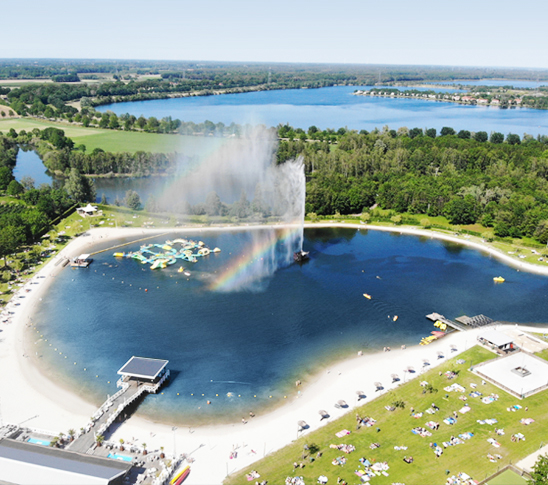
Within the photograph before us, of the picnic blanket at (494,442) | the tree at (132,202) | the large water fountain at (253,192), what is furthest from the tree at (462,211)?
the tree at (132,202)

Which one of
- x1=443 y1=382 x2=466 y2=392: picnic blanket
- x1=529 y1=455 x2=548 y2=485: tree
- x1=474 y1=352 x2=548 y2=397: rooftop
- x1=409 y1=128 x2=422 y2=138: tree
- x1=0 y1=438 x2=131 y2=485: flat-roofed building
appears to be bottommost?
x1=443 y1=382 x2=466 y2=392: picnic blanket

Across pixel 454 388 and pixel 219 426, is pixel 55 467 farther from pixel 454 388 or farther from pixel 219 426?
pixel 454 388

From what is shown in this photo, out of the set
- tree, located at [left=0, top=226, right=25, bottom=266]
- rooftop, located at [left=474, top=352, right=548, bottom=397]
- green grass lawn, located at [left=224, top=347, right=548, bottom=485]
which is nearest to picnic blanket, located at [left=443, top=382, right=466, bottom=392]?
green grass lawn, located at [left=224, top=347, right=548, bottom=485]

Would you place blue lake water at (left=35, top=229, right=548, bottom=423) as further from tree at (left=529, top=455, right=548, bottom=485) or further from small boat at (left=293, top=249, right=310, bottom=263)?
tree at (left=529, top=455, right=548, bottom=485)

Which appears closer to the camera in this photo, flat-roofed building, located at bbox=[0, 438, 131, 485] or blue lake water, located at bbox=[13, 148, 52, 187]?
flat-roofed building, located at bbox=[0, 438, 131, 485]

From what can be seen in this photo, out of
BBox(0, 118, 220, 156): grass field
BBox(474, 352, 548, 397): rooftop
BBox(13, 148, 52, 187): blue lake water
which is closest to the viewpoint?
BBox(474, 352, 548, 397): rooftop

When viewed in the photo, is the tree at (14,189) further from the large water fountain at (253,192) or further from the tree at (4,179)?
the large water fountain at (253,192)

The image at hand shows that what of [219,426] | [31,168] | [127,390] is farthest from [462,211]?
[31,168]
